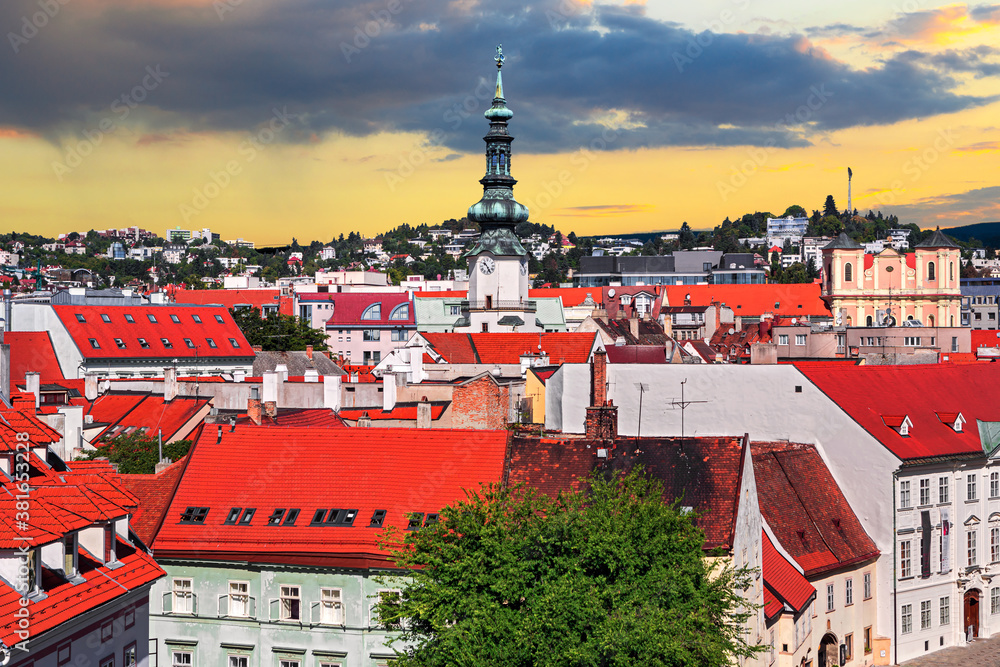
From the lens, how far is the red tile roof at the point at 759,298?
168875 millimetres

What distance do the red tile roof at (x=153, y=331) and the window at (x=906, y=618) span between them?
191 ft

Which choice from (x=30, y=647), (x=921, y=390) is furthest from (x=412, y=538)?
(x=921, y=390)

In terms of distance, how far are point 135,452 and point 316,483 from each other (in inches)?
606

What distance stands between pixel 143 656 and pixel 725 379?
30419 millimetres

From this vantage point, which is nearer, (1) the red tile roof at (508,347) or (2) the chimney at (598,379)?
(2) the chimney at (598,379)

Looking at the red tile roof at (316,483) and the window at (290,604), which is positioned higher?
the red tile roof at (316,483)

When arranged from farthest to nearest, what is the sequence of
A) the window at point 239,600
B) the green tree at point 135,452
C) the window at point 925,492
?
the window at point 925,492, the green tree at point 135,452, the window at point 239,600

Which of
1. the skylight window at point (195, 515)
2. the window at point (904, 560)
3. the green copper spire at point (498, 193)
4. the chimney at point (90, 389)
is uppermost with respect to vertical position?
the green copper spire at point (498, 193)

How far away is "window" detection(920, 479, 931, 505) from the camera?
48200 millimetres

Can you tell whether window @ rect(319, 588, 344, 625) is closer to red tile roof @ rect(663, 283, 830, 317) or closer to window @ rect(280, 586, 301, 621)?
window @ rect(280, 586, 301, 621)

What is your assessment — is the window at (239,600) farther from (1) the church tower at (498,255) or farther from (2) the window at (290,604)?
(1) the church tower at (498,255)

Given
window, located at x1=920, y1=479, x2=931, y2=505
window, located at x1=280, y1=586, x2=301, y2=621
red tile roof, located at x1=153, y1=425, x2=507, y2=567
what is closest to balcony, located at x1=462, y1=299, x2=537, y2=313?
window, located at x1=920, y1=479, x2=931, y2=505

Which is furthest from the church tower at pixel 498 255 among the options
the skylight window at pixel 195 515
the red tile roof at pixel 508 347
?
the skylight window at pixel 195 515

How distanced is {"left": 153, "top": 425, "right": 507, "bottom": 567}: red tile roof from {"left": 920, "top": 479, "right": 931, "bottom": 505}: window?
19.9m
